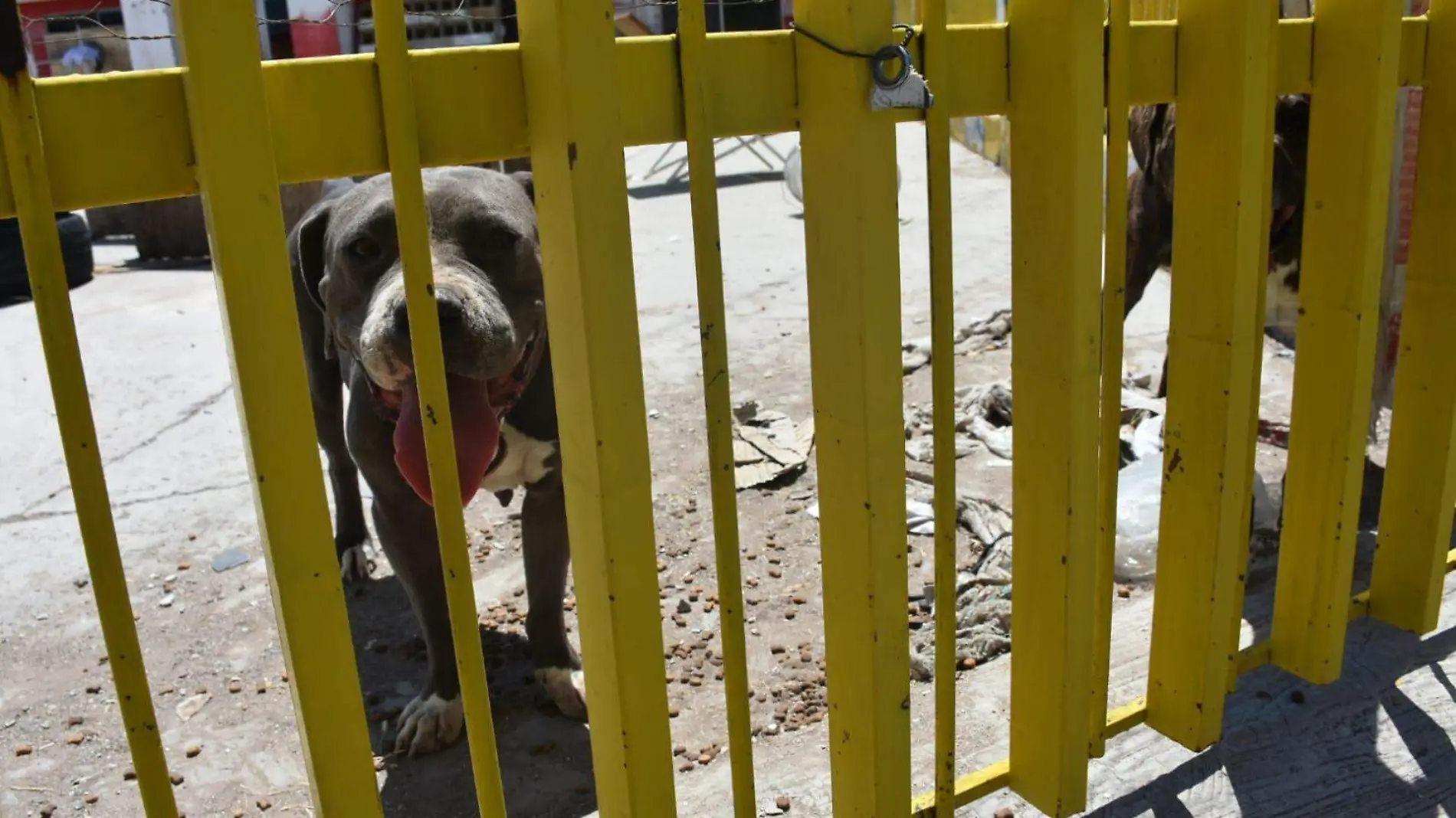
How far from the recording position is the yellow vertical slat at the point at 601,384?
1.56 meters

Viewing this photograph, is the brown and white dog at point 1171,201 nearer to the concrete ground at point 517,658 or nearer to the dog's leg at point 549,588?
the concrete ground at point 517,658

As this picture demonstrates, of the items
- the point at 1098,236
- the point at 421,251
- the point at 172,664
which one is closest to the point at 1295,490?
the point at 1098,236

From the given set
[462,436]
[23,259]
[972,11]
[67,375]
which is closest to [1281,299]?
[462,436]

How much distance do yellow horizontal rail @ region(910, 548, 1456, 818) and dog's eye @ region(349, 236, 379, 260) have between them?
6.06 feet

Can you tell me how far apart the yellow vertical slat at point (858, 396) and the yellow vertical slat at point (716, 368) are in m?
0.18

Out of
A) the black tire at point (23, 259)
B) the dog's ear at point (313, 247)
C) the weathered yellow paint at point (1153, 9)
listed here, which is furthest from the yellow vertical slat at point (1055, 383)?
the black tire at point (23, 259)

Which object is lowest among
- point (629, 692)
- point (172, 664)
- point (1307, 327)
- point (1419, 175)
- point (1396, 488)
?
point (172, 664)

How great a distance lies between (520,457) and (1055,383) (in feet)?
5.68

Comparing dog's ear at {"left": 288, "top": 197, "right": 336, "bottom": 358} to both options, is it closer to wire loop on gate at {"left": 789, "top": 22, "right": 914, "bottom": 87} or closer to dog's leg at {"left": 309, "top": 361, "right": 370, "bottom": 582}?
dog's leg at {"left": 309, "top": 361, "right": 370, "bottom": 582}

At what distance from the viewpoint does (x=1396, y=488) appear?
2.94 meters

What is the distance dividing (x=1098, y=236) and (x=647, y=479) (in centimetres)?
89

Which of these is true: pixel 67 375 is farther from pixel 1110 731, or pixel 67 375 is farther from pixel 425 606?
pixel 425 606

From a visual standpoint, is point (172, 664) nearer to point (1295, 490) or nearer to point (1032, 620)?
point (1032, 620)

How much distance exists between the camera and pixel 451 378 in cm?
294
